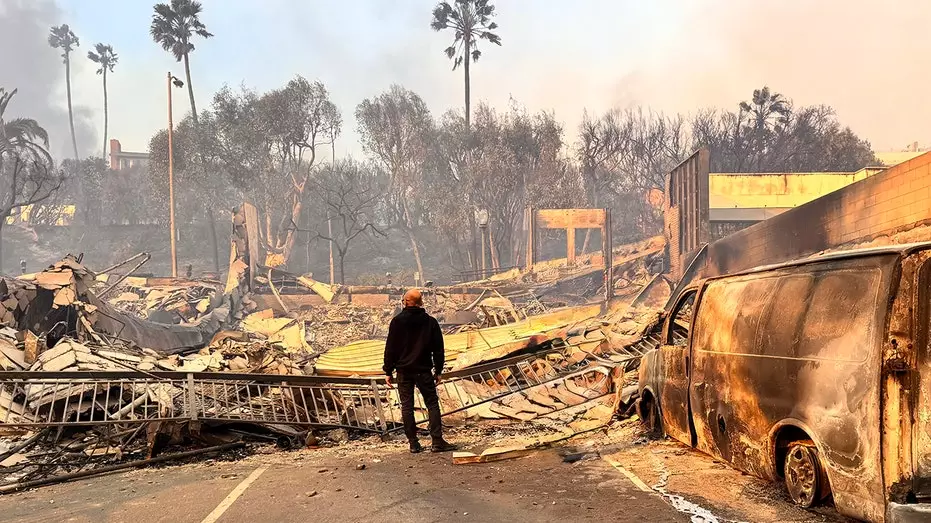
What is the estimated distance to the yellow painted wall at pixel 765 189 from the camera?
99.3ft

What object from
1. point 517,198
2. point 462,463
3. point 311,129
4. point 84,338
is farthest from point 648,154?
point 462,463

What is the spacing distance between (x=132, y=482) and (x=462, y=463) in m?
2.97

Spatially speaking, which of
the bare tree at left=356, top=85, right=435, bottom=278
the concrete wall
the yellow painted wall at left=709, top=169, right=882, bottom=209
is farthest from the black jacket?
the bare tree at left=356, top=85, right=435, bottom=278

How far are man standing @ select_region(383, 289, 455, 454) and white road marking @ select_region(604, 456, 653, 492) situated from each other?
1736 millimetres

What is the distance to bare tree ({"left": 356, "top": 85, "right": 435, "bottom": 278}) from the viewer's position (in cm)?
4797

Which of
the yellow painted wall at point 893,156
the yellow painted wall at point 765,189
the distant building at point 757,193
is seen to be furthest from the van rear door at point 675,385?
the yellow painted wall at point 893,156

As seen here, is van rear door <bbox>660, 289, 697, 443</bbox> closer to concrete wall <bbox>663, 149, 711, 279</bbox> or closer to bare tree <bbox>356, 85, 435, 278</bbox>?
concrete wall <bbox>663, 149, 711, 279</bbox>

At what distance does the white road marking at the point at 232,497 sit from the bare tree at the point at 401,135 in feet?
139

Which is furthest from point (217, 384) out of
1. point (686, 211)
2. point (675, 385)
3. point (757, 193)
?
point (757, 193)

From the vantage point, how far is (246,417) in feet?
24.2

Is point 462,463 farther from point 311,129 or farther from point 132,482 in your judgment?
point 311,129

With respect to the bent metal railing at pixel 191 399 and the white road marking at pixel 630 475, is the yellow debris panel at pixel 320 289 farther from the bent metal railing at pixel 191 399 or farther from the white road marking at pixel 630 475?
the white road marking at pixel 630 475

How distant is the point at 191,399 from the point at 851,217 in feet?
36.4

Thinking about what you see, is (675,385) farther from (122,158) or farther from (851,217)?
(122,158)
